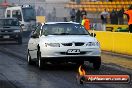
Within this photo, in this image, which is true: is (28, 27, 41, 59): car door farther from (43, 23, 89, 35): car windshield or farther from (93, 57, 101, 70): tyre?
(93, 57, 101, 70): tyre

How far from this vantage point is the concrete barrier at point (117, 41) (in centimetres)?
2267

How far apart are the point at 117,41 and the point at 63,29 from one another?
7.82m

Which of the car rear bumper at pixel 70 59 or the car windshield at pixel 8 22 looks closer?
the car rear bumper at pixel 70 59

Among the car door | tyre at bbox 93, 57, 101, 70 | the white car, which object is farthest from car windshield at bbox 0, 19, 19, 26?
tyre at bbox 93, 57, 101, 70

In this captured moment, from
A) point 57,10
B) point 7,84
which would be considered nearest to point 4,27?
point 7,84

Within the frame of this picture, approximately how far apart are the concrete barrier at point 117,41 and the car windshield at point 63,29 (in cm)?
604

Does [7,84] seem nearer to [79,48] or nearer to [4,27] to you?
[79,48]

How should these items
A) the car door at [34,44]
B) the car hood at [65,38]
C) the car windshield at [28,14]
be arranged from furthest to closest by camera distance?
the car windshield at [28,14] < the car door at [34,44] < the car hood at [65,38]

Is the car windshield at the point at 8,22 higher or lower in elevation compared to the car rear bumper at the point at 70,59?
lower

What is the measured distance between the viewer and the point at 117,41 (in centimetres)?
2403

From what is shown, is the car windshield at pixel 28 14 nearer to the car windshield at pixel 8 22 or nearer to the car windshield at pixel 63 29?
the car windshield at pixel 8 22

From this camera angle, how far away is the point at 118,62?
18.7 meters

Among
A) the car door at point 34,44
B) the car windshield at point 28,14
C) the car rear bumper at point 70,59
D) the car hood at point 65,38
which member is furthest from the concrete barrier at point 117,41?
the car windshield at point 28,14

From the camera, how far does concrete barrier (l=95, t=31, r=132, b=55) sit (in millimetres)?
22672
